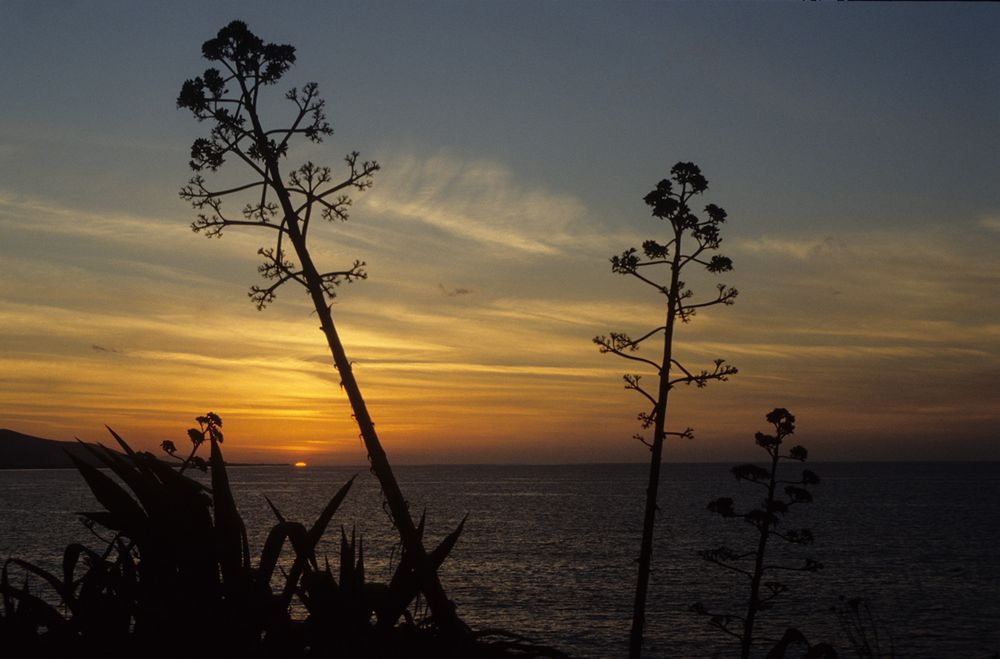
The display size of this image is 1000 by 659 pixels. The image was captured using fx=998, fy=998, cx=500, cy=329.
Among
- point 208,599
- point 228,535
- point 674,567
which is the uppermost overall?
point 228,535

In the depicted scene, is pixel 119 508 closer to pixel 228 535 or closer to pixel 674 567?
pixel 228 535

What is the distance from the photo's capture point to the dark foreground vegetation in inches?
133

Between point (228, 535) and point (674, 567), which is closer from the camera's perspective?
point (228, 535)

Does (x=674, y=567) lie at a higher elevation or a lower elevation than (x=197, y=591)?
lower

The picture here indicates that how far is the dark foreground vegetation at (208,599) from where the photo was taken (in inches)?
133

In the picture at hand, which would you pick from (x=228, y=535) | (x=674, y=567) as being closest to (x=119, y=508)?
(x=228, y=535)

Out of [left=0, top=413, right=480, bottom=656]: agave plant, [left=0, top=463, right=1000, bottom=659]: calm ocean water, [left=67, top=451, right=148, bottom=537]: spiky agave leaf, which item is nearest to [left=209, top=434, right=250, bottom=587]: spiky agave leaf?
[left=0, top=413, right=480, bottom=656]: agave plant

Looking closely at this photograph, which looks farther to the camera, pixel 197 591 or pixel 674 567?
pixel 674 567

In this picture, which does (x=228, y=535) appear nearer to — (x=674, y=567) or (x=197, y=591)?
(x=197, y=591)

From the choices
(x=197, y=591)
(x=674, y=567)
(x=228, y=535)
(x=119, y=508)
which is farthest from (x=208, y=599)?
(x=674, y=567)

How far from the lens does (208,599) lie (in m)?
3.51

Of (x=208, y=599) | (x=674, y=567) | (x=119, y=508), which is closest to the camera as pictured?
(x=208, y=599)

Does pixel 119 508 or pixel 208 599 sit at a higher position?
pixel 119 508

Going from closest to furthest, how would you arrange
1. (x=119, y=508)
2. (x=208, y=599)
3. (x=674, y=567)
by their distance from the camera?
1. (x=208, y=599)
2. (x=119, y=508)
3. (x=674, y=567)
